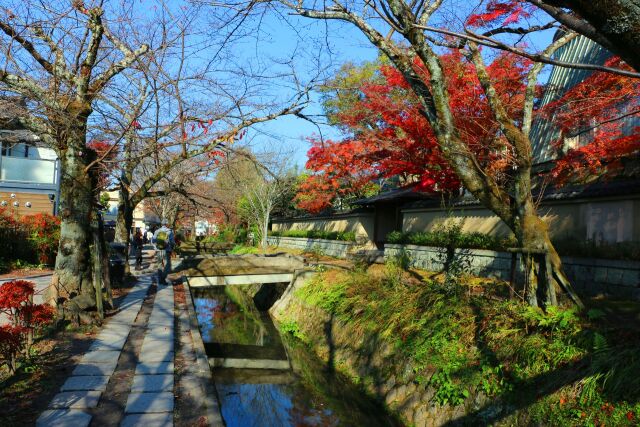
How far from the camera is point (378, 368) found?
8703 mm

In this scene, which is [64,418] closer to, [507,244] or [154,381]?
[154,381]

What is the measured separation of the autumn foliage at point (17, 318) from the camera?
213 inches

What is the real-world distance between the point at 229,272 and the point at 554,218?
951cm

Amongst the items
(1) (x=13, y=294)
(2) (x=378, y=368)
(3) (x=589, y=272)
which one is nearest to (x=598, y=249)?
(3) (x=589, y=272)

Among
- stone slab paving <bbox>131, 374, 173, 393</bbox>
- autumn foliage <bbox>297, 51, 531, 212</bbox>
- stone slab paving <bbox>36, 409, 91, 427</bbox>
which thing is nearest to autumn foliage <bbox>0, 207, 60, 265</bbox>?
autumn foliage <bbox>297, 51, 531, 212</bbox>

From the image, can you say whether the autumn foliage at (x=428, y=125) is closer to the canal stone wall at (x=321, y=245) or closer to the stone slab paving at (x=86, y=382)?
the canal stone wall at (x=321, y=245)

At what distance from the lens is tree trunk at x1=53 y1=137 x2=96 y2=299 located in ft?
29.5

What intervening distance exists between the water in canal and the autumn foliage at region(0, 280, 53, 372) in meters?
3.32

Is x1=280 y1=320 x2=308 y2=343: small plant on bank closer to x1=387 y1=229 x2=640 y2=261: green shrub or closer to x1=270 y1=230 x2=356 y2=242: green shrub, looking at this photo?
x1=387 y1=229 x2=640 y2=261: green shrub

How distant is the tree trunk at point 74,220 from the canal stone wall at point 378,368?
5.32 m

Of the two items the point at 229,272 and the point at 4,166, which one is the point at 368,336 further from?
the point at 4,166

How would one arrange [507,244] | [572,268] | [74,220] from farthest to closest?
1. [507,244]
2. [572,268]
3. [74,220]

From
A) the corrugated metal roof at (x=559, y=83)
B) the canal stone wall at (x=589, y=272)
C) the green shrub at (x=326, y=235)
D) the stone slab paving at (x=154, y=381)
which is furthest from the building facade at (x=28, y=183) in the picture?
the corrugated metal roof at (x=559, y=83)

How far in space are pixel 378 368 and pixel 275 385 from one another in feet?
7.80
